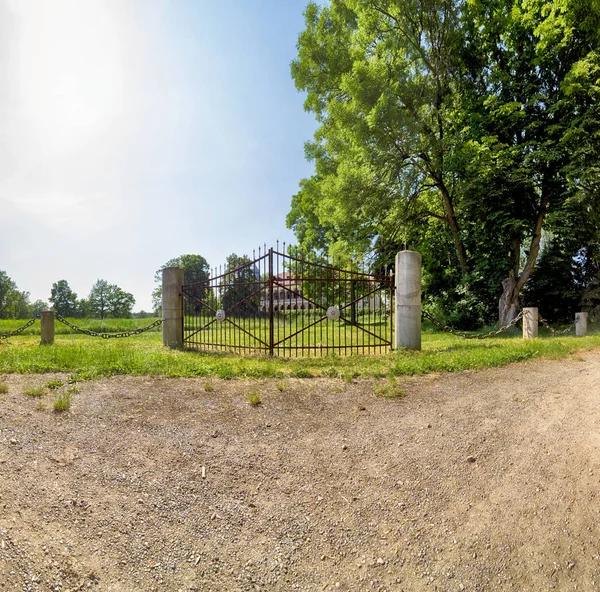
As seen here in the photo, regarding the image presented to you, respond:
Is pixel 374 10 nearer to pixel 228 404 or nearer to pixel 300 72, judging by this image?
pixel 300 72

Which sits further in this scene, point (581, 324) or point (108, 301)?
point (108, 301)

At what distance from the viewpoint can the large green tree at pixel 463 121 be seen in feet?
45.6

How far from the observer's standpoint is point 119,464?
3.82 m

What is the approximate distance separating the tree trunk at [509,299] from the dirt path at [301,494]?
37.4ft

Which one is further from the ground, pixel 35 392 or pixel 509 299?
pixel 509 299

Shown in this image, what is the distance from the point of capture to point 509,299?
15.8 metres

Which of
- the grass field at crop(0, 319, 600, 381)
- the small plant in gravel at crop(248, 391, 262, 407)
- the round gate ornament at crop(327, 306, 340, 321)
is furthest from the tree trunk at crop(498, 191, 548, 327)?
the small plant in gravel at crop(248, 391, 262, 407)

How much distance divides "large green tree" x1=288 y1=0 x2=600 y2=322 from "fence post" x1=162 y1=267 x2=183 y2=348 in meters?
8.12

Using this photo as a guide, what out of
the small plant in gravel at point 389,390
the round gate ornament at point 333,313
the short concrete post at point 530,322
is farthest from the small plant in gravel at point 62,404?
the short concrete post at point 530,322

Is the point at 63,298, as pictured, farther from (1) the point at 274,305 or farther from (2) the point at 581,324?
(2) the point at 581,324

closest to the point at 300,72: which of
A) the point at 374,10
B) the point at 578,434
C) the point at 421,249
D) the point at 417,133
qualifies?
the point at 374,10

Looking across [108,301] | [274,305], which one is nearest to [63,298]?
[108,301]

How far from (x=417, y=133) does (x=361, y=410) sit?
13.2 m

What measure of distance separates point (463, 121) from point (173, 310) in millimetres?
13947
